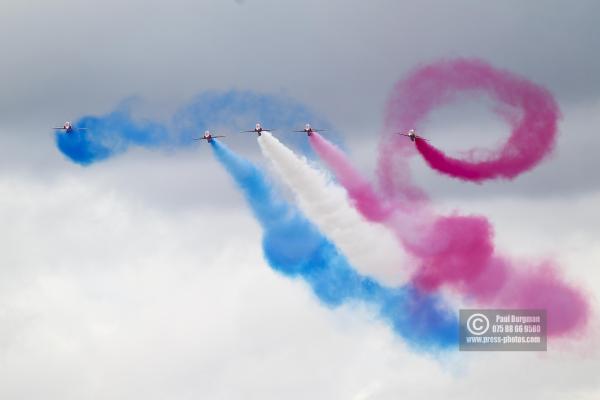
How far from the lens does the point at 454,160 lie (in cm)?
14900

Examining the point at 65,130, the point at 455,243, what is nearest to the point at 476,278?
the point at 455,243

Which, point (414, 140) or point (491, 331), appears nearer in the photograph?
point (414, 140)

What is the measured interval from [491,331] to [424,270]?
907 centimetres

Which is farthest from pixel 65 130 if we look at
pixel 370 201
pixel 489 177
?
pixel 489 177

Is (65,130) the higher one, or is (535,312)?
(65,130)

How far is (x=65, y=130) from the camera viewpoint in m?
158

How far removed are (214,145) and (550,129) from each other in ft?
90.3

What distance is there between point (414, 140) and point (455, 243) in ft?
33.4

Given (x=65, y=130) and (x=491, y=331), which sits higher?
(x=65, y=130)

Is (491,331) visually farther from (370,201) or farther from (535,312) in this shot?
(370,201)

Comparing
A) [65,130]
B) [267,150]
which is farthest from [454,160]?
[65,130]

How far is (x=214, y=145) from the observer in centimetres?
15500

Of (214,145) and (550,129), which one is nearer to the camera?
(550,129)

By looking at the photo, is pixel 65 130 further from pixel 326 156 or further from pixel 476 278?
pixel 476 278
